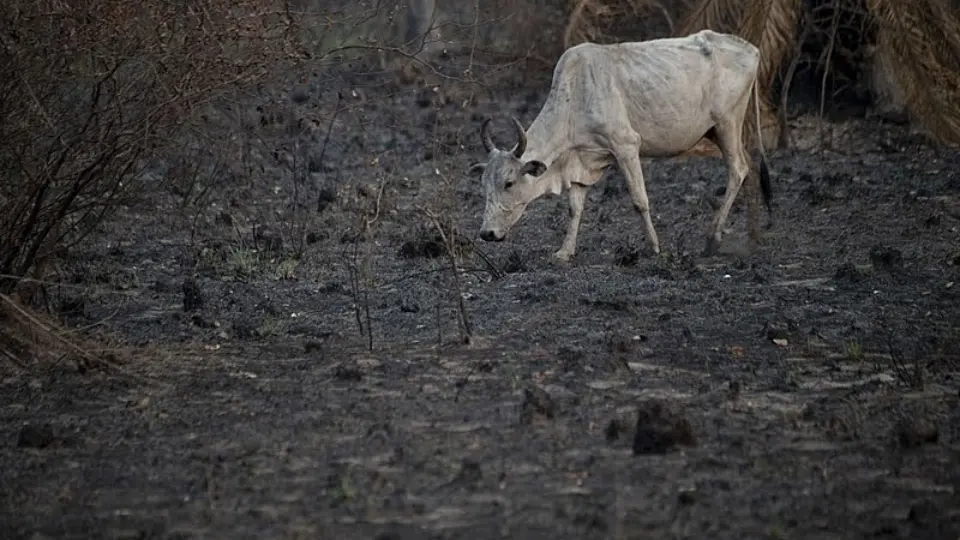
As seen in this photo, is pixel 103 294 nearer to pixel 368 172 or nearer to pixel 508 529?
→ pixel 508 529

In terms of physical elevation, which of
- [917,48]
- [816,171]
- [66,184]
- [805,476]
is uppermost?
[66,184]

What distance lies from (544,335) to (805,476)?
2.74 metres

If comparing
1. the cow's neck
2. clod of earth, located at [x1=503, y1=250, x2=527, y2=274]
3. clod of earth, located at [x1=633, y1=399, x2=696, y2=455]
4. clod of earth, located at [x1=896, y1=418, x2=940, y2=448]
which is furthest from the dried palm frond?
clod of earth, located at [x1=633, y1=399, x2=696, y2=455]

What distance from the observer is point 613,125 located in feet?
38.3

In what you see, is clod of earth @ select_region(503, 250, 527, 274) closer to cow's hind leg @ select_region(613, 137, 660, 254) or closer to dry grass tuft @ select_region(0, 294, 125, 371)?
cow's hind leg @ select_region(613, 137, 660, 254)

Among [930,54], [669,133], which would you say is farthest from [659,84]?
[930,54]

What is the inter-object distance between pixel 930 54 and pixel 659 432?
866 cm

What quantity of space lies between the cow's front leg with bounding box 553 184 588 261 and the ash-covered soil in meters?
0.09

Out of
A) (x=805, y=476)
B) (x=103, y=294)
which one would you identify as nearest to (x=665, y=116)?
(x=103, y=294)

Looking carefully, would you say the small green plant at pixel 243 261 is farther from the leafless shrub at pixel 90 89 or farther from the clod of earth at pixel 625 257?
the clod of earth at pixel 625 257

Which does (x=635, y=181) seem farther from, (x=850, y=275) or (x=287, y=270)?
(x=287, y=270)

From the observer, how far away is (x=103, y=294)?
32.3 ft

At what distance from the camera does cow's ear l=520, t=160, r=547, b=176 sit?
→ 11.4 m

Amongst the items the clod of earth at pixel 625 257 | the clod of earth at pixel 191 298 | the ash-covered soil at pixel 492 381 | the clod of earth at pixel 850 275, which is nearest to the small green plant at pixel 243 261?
the ash-covered soil at pixel 492 381
